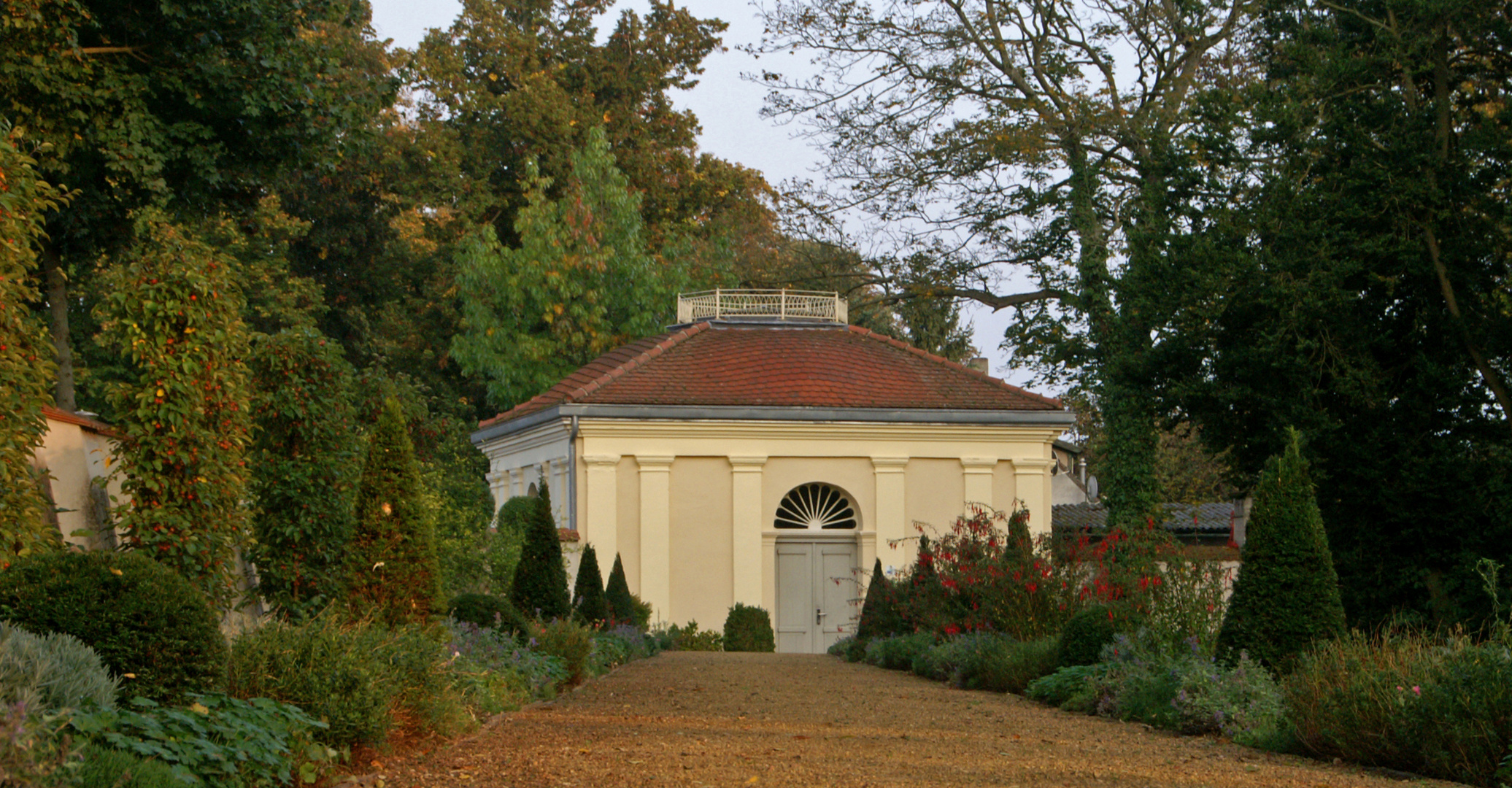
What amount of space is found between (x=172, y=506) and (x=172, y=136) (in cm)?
703

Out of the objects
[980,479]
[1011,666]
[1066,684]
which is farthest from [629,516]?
[1066,684]

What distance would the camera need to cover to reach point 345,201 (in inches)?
1280

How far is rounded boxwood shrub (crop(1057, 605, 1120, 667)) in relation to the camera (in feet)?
40.1

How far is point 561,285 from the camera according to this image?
3097 cm

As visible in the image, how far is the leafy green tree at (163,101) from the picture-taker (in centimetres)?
1424

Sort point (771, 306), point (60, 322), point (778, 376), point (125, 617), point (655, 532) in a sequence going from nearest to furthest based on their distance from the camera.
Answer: point (125, 617) < point (60, 322) < point (655, 532) < point (778, 376) < point (771, 306)

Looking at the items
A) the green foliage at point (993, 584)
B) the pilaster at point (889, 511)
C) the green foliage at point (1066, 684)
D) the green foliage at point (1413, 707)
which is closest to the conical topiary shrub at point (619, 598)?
the pilaster at point (889, 511)

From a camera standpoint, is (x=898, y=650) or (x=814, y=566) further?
(x=814, y=566)

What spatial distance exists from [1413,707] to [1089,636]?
4.77m

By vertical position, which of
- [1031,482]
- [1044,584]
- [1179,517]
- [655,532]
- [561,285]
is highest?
[561,285]

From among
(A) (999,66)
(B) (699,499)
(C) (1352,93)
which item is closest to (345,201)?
(B) (699,499)

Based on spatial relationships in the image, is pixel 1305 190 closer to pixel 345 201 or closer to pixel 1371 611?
pixel 1371 611

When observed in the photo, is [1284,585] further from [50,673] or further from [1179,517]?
[1179,517]

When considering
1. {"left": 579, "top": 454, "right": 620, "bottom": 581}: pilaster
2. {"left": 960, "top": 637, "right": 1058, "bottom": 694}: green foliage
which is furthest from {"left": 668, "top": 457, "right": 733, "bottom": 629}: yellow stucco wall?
{"left": 960, "top": 637, "right": 1058, "bottom": 694}: green foliage
